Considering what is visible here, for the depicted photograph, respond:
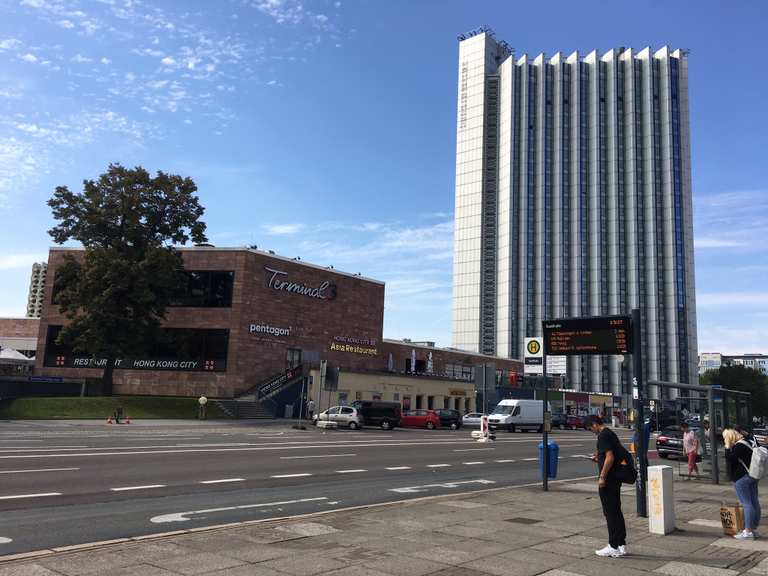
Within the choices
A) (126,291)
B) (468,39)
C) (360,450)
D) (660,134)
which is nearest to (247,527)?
(360,450)

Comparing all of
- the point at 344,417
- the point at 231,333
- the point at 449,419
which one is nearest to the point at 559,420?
the point at 449,419

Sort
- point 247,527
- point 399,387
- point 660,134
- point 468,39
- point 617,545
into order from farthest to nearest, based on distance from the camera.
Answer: point 468,39
point 660,134
point 399,387
point 247,527
point 617,545

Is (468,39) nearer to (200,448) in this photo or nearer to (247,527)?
(200,448)

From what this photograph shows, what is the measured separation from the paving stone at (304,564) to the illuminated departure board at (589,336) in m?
7.62

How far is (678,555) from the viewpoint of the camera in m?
8.32

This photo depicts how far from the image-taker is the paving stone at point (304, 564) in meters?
7.05

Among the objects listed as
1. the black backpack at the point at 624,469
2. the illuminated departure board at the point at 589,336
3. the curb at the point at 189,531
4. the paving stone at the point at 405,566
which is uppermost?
the illuminated departure board at the point at 589,336

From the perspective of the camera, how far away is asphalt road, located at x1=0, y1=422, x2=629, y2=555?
32.3 feet

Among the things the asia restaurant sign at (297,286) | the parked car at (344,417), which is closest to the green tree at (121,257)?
the asia restaurant sign at (297,286)

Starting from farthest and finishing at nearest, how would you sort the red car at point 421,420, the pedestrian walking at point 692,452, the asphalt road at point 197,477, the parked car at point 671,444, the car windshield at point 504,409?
1. the car windshield at point 504,409
2. the red car at point 421,420
3. the parked car at point 671,444
4. the pedestrian walking at point 692,452
5. the asphalt road at point 197,477

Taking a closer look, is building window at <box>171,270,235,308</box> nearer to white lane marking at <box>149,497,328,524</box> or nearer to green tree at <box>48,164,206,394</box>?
green tree at <box>48,164,206,394</box>

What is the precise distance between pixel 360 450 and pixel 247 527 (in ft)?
49.2

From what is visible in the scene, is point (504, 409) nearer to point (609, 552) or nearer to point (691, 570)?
point (609, 552)

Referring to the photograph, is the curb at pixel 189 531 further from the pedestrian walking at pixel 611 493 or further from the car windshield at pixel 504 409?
the car windshield at pixel 504 409
